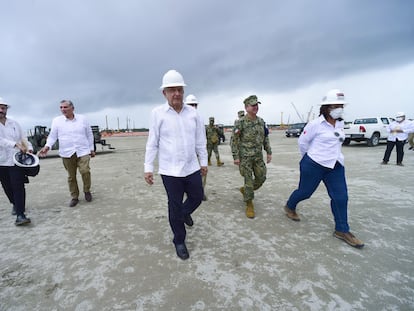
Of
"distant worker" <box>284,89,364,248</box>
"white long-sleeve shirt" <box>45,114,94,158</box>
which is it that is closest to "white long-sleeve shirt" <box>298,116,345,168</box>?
"distant worker" <box>284,89,364,248</box>

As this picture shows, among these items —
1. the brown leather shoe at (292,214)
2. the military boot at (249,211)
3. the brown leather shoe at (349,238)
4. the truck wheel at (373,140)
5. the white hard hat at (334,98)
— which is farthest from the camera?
the truck wheel at (373,140)

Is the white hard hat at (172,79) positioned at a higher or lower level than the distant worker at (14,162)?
higher

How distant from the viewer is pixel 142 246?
106 inches

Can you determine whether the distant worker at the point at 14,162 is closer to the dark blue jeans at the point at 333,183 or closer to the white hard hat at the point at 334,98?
the dark blue jeans at the point at 333,183

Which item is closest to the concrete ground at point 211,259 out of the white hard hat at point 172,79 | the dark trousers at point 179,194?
the dark trousers at point 179,194

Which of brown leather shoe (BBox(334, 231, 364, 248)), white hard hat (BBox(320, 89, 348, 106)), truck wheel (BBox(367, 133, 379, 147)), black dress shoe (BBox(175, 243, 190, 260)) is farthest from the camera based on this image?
truck wheel (BBox(367, 133, 379, 147))

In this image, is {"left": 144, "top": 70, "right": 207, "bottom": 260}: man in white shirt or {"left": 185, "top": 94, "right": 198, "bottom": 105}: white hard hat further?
{"left": 185, "top": 94, "right": 198, "bottom": 105}: white hard hat

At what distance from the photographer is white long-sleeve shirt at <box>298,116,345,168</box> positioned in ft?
9.08

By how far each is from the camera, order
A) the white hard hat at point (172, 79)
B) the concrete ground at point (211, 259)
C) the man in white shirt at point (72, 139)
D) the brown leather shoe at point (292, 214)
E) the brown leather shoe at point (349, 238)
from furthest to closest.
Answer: the man in white shirt at point (72, 139), the brown leather shoe at point (292, 214), the brown leather shoe at point (349, 238), the white hard hat at point (172, 79), the concrete ground at point (211, 259)

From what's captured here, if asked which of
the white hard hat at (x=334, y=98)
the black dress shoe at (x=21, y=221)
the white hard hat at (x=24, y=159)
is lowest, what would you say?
the black dress shoe at (x=21, y=221)

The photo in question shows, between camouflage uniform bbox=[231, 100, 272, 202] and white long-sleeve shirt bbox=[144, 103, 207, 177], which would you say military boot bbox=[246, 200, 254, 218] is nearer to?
camouflage uniform bbox=[231, 100, 272, 202]

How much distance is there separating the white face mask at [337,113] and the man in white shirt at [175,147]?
1.69 meters

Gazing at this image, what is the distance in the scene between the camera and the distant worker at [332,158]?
2.73 meters

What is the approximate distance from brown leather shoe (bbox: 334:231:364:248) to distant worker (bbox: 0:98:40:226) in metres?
4.36
